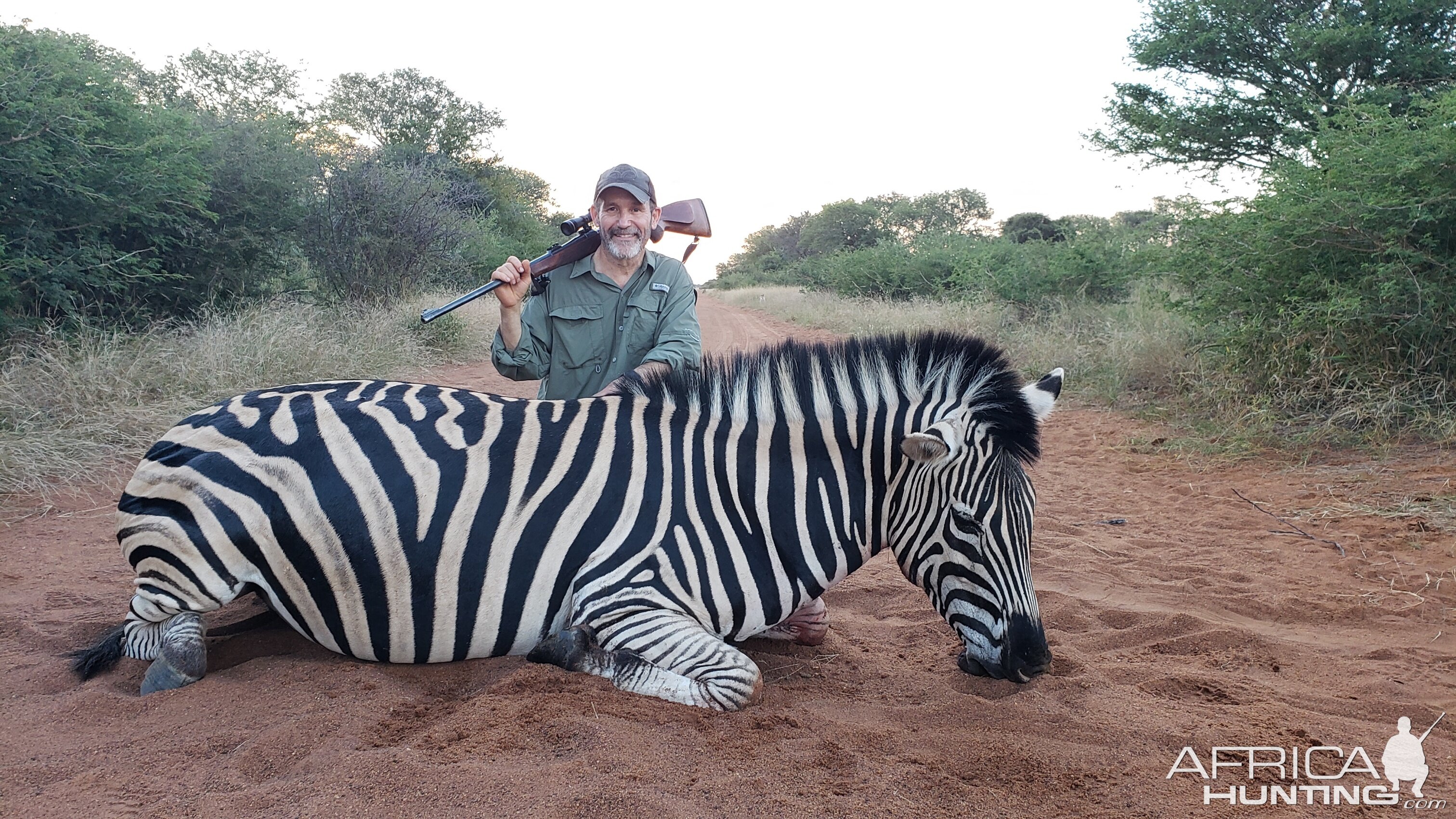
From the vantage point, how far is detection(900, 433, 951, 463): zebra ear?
257 centimetres

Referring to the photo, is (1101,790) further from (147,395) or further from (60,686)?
(147,395)

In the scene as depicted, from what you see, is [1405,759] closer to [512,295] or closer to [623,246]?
[623,246]

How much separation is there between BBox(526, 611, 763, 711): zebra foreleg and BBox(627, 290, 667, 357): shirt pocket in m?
2.05

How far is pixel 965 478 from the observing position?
2.71 meters

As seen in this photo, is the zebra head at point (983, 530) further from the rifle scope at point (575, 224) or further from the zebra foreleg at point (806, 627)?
the rifle scope at point (575, 224)

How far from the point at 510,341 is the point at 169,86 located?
16.2 m

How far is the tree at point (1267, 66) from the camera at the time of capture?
10.7 meters

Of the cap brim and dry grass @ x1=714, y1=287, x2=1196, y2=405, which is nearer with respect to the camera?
the cap brim

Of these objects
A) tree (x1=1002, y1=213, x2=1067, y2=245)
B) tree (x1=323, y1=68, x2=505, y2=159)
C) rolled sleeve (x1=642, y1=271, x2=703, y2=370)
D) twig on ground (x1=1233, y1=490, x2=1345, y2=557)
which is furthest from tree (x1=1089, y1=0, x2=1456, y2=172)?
tree (x1=323, y1=68, x2=505, y2=159)

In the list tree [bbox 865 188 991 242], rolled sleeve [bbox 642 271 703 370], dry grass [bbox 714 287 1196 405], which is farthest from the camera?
tree [bbox 865 188 991 242]

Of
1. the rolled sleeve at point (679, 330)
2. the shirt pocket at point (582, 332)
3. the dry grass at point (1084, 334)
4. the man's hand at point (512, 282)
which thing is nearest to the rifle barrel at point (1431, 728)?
the dry grass at point (1084, 334)

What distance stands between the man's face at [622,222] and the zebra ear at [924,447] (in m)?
2.26

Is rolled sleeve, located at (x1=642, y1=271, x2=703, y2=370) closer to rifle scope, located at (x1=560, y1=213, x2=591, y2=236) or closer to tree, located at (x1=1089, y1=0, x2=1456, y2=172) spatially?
rifle scope, located at (x1=560, y1=213, x2=591, y2=236)

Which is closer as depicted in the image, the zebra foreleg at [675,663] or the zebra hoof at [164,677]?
the zebra foreleg at [675,663]
